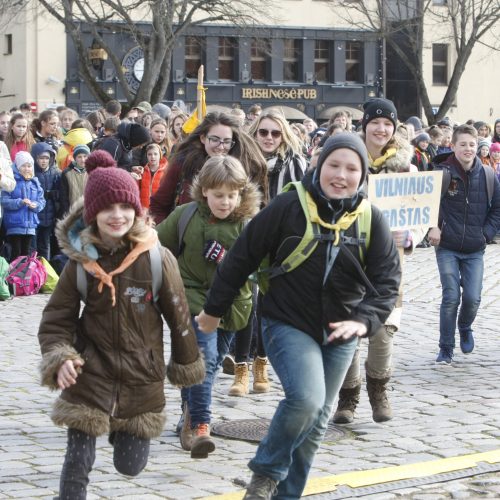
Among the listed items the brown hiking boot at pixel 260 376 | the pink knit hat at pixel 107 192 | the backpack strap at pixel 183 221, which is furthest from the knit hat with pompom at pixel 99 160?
the pink knit hat at pixel 107 192

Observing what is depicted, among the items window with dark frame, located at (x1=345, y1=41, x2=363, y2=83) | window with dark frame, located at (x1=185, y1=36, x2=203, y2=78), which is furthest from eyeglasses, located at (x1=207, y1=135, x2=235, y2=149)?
window with dark frame, located at (x1=345, y1=41, x2=363, y2=83)

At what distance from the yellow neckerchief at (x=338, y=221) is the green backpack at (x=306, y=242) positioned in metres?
0.02

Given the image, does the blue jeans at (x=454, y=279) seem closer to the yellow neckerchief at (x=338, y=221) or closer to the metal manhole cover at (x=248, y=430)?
the metal manhole cover at (x=248, y=430)

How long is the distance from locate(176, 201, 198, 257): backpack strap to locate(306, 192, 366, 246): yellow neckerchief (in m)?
1.70

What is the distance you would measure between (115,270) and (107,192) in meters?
0.34

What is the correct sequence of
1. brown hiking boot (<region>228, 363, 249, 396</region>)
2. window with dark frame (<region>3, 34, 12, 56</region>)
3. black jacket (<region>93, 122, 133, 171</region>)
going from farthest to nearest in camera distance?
window with dark frame (<region>3, 34, 12, 56</region>) < black jacket (<region>93, 122, 133, 171</region>) < brown hiking boot (<region>228, 363, 249, 396</region>)

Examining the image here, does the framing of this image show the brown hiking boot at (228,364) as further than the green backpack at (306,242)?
Yes

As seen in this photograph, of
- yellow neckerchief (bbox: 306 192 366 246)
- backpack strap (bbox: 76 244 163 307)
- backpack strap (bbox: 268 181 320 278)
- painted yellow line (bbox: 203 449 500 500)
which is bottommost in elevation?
painted yellow line (bbox: 203 449 500 500)

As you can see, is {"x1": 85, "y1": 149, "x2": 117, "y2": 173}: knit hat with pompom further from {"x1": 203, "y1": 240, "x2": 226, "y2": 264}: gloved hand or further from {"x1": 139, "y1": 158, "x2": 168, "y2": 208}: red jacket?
{"x1": 139, "y1": 158, "x2": 168, "y2": 208}: red jacket

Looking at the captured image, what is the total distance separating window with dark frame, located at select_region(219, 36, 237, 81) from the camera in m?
54.3

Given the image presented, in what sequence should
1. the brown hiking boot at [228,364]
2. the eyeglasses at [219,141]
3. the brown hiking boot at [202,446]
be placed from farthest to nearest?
the brown hiking boot at [228,364]
the eyeglasses at [219,141]
the brown hiking boot at [202,446]

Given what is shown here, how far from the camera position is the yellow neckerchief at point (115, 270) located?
18.6 ft

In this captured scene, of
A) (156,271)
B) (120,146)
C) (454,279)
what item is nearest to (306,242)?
(156,271)

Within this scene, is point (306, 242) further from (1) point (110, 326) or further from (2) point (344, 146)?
(1) point (110, 326)
